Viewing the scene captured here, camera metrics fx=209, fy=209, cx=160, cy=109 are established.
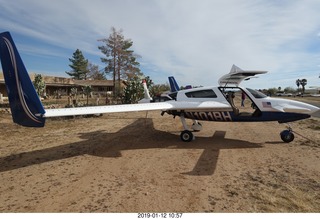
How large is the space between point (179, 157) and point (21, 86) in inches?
205

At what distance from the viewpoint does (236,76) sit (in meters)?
8.80

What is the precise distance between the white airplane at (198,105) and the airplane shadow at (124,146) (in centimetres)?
94

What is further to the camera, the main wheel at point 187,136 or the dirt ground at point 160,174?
the main wheel at point 187,136

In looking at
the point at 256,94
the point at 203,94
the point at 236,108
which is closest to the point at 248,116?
the point at 236,108

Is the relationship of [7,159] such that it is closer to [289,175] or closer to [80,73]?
[289,175]

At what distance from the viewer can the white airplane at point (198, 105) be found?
233 inches

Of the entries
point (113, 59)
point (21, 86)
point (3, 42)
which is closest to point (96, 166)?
point (21, 86)

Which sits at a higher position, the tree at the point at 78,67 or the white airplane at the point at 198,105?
the tree at the point at 78,67

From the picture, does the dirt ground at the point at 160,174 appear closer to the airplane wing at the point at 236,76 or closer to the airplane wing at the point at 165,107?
the airplane wing at the point at 165,107

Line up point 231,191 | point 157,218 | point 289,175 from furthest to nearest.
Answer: point 289,175
point 231,191
point 157,218

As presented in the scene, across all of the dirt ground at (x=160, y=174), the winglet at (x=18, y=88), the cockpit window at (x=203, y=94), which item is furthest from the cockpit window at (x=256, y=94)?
the winglet at (x=18, y=88)

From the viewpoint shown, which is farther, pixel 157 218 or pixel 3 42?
pixel 3 42

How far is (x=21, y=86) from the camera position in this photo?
19.5 feet

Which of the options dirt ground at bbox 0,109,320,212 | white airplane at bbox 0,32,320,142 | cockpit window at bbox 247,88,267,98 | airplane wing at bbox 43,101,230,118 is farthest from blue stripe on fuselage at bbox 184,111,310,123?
dirt ground at bbox 0,109,320,212
